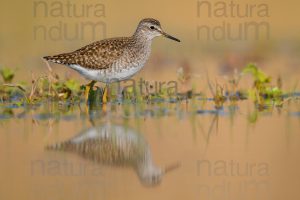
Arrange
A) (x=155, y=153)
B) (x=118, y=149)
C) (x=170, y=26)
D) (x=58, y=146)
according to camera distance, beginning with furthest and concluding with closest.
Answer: (x=170, y=26) → (x=58, y=146) → (x=118, y=149) → (x=155, y=153)

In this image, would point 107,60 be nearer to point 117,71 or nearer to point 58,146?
point 117,71

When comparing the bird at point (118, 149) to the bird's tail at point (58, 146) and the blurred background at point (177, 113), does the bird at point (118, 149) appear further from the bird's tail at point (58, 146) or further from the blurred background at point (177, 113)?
the blurred background at point (177, 113)

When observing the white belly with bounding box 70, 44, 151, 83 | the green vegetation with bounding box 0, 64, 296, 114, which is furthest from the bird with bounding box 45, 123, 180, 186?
the green vegetation with bounding box 0, 64, 296, 114

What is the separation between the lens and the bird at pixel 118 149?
8609 millimetres

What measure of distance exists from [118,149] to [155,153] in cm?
49

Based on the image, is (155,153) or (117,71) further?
(117,71)

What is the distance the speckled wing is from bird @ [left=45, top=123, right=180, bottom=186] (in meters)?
2.67

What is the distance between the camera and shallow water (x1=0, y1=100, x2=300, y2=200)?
25.7 feet

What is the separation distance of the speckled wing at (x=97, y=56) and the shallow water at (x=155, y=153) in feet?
2.88

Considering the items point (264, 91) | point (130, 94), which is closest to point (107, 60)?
point (130, 94)

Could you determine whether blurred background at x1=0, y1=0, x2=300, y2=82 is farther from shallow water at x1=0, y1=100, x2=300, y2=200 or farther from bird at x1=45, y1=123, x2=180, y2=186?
bird at x1=45, y1=123, x2=180, y2=186

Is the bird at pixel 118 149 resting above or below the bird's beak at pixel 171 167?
above

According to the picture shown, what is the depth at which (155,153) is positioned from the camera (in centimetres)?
939

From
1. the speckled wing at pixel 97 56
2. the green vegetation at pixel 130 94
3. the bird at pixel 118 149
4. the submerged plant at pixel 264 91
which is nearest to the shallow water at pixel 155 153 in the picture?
the bird at pixel 118 149
